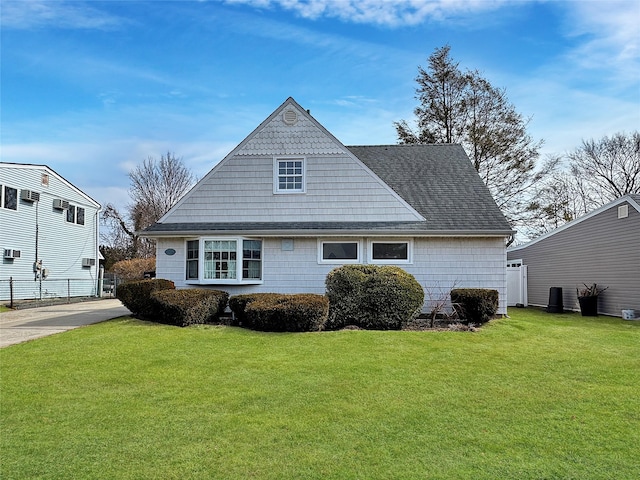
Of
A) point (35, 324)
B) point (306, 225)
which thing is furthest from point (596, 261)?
point (35, 324)

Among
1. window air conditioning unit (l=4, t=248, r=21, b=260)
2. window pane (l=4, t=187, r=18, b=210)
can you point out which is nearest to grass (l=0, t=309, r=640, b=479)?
window air conditioning unit (l=4, t=248, r=21, b=260)

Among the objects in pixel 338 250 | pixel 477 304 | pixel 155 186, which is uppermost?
pixel 155 186

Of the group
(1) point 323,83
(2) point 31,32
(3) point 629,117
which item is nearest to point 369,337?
(1) point 323,83

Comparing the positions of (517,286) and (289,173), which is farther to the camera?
(517,286)

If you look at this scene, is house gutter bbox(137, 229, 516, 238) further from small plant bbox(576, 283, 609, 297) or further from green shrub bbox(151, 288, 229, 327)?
small plant bbox(576, 283, 609, 297)

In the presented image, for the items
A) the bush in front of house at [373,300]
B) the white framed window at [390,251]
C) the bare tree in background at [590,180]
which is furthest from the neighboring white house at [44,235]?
the bare tree in background at [590,180]

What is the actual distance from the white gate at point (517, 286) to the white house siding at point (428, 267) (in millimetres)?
7803

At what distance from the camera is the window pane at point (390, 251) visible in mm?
13852

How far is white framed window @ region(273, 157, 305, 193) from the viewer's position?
14.4 m

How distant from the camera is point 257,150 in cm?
1448

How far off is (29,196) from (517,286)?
23292 mm

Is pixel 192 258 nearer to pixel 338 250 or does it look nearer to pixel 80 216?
pixel 338 250

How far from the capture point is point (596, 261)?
16516 mm

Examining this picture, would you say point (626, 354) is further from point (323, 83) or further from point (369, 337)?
point (323, 83)
